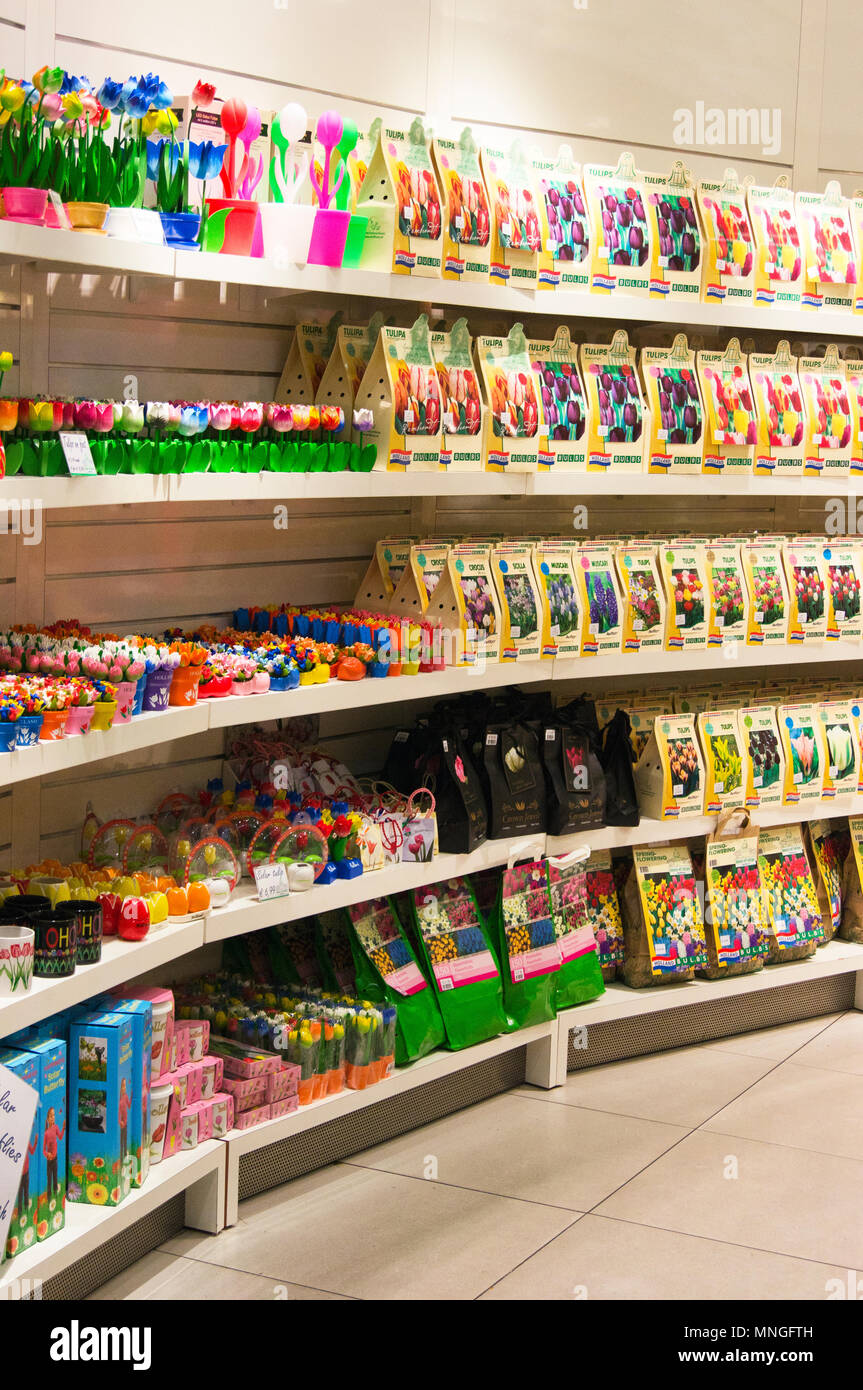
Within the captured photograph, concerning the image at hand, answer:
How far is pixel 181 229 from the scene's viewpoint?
322 centimetres

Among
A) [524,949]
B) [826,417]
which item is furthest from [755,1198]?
[826,417]

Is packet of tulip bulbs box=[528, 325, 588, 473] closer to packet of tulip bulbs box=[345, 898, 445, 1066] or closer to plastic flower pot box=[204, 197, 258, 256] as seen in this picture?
plastic flower pot box=[204, 197, 258, 256]

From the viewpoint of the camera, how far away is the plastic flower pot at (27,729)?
9.17ft

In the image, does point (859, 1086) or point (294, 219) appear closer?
point (294, 219)

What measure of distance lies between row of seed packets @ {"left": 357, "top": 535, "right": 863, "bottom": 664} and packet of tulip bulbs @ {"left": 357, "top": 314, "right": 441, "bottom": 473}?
0.34 metres

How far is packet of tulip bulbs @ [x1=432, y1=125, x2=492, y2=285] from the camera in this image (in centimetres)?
392

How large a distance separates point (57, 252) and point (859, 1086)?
3.20m

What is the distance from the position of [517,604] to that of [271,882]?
3.71ft

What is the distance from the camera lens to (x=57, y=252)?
2.83 meters

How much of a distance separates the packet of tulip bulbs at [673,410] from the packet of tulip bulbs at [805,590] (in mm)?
506

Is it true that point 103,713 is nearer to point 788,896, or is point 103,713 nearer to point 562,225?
point 562,225

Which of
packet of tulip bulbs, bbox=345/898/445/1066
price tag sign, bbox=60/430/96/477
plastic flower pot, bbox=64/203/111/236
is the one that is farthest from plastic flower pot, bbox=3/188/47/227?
packet of tulip bulbs, bbox=345/898/445/1066
